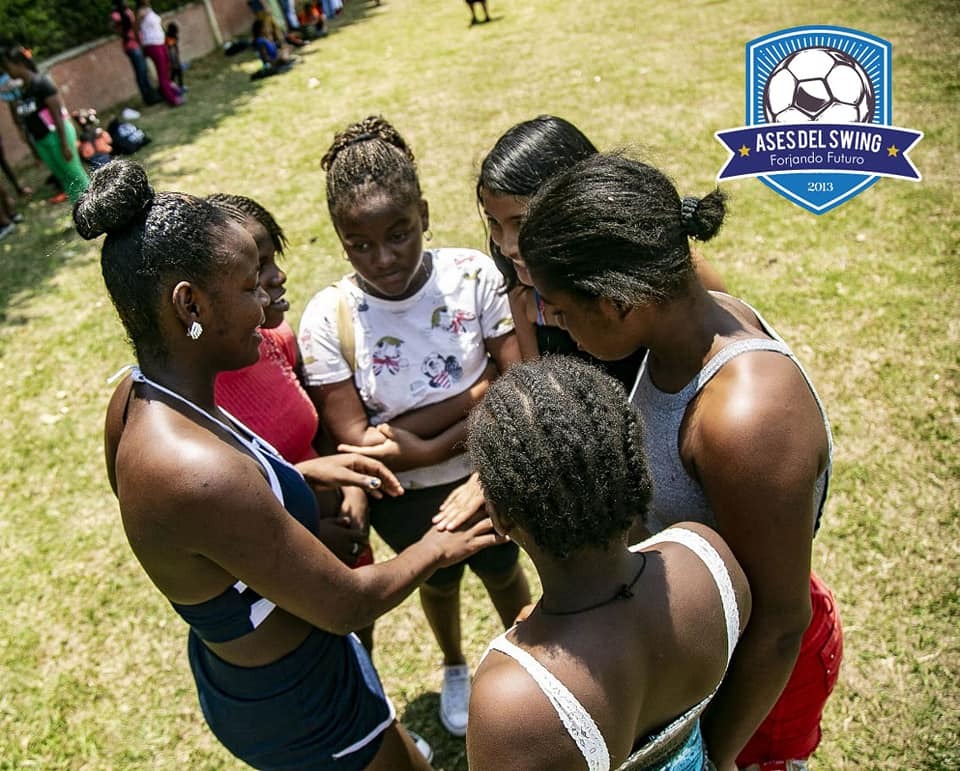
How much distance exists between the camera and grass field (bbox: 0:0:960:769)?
11.1ft

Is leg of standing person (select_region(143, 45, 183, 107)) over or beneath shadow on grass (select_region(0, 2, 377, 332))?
over

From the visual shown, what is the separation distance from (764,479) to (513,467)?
1.71ft

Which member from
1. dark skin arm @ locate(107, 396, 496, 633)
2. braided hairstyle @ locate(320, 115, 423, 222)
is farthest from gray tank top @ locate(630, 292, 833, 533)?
braided hairstyle @ locate(320, 115, 423, 222)

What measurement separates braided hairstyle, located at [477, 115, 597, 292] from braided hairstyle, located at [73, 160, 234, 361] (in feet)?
3.22

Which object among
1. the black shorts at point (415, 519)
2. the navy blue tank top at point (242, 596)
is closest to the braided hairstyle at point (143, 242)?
the navy blue tank top at point (242, 596)

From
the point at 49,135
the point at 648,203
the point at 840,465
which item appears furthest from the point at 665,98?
the point at 648,203

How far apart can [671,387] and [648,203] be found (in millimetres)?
438

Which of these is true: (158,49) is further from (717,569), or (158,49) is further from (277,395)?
(717,569)

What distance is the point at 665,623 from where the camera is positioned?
1446 millimetres

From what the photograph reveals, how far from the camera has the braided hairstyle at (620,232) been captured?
1746mm

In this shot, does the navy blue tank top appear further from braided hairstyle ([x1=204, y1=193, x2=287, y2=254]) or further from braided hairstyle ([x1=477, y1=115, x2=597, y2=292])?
braided hairstyle ([x1=477, y1=115, x2=597, y2=292])

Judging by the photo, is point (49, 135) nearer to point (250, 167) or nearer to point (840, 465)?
point (250, 167)

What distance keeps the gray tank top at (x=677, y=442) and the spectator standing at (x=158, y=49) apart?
1444 centimetres

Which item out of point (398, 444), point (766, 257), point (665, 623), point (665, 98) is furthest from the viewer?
point (665, 98)
